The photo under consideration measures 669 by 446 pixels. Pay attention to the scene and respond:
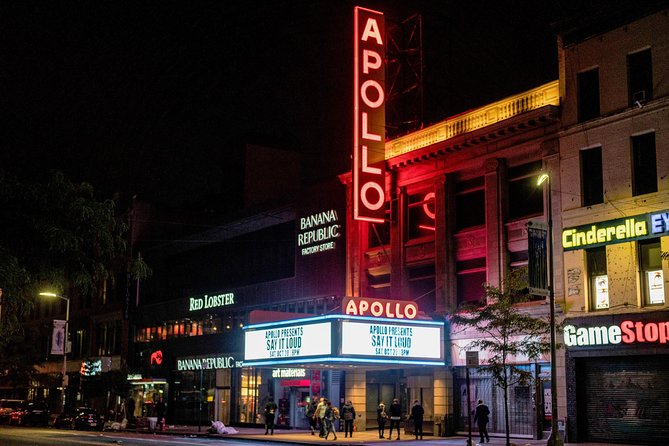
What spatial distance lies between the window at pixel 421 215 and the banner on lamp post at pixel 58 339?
33.0 m

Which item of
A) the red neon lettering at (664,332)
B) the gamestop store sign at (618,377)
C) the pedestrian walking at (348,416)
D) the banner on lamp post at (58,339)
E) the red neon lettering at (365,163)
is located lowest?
the pedestrian walking at (348,416)

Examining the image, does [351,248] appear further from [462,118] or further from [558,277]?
[558,277]

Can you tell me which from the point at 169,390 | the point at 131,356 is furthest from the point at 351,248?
the point at 131,356

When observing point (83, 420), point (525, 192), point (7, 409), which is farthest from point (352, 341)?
point (7, 409)

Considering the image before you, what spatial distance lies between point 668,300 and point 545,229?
5.32 metres

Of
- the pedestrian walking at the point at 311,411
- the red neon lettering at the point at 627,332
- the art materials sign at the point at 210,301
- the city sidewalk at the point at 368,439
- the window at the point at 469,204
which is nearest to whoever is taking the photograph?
the red neon lettering at the point at 627,332

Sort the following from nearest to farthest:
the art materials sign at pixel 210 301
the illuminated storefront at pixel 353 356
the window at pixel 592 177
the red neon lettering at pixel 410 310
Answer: the window at pixel 592 177 → the illuminated storefront at pixel 353 356 → the red neon lettering at pixel 410 310 → the art materials sign at pixel 210 301

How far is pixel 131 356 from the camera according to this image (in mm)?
67562

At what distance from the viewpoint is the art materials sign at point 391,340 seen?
35750mm

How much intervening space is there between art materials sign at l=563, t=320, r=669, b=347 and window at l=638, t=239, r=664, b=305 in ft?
3.26

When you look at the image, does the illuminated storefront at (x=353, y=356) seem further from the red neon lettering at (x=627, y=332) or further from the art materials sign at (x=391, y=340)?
the red neon lettering at (x=627, y=332)

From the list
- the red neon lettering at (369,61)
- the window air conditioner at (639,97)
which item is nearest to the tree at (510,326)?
the window air conditioner at (639,97)

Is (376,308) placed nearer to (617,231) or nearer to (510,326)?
(510,326)

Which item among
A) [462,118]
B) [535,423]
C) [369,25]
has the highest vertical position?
[369,25]
